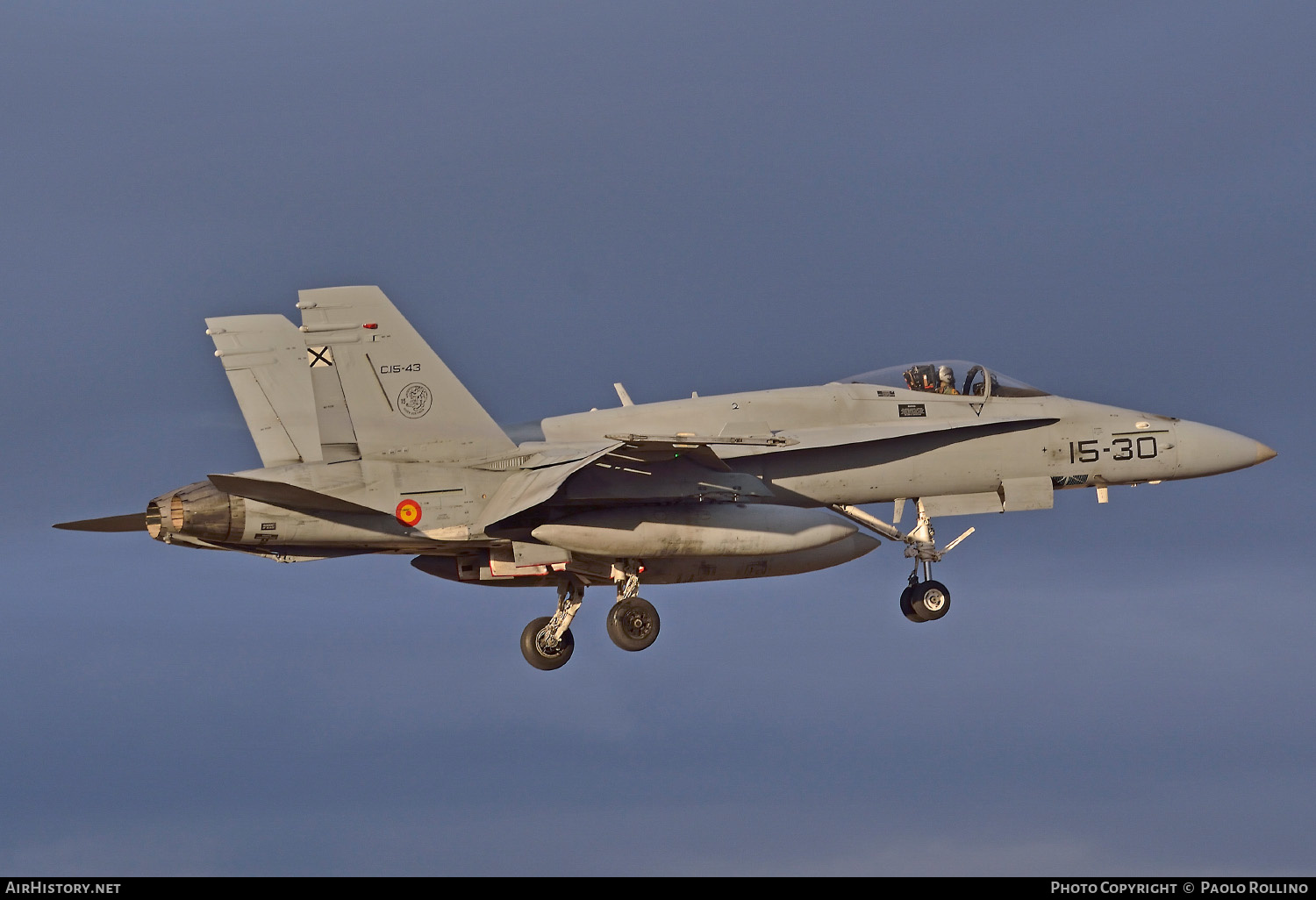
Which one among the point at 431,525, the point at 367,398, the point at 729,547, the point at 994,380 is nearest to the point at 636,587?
the point at 729,547

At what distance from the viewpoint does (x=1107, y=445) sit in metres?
24.3

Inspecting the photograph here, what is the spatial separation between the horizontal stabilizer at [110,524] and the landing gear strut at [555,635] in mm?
5673

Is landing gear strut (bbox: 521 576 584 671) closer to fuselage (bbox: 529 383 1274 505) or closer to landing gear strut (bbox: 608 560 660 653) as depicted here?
landing gear strut (bbox: 608 560 660 653)

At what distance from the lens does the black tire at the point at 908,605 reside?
24266 mm

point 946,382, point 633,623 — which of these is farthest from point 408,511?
point 946,382

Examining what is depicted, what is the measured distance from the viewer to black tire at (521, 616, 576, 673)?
24.4m

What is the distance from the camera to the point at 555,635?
959 inches

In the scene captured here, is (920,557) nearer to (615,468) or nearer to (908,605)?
(908,605)

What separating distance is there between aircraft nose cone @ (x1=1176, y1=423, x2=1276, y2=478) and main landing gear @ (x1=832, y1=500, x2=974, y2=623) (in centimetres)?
333

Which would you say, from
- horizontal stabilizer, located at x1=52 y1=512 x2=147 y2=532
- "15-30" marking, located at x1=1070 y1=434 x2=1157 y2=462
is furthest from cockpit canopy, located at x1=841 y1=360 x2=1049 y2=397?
horizontal stabilizer, located at x1=52 y1=512 x2=147 y2=532

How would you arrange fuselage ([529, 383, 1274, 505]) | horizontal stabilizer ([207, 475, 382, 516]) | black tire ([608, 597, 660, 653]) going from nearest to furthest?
horizontal stabilizer ([207, 475, 382, 516]) < black tire ([608, 597, 660, 653]) < fuselage ([529, 383, 1274, 505])

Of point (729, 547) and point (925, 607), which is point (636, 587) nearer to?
point (729, 547)

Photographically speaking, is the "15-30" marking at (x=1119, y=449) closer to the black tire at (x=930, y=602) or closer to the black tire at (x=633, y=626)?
the black tire at (x=930, y=602)

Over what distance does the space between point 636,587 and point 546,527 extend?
187 centimetres
